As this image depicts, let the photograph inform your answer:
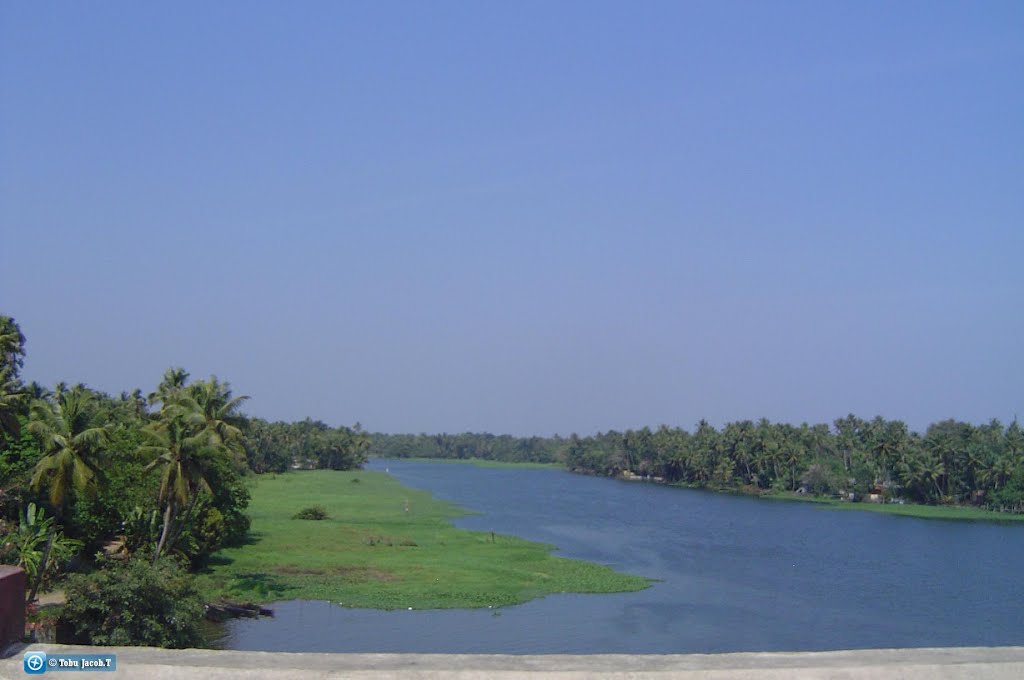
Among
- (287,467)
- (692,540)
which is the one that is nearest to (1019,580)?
(692,540)

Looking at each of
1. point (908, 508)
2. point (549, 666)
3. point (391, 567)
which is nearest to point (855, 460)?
point (908, 508)

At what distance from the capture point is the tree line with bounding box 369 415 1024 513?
368 feet

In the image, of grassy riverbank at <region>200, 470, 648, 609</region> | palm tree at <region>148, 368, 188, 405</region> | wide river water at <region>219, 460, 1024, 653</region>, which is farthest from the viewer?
palm tree at <region>148, 368, 188, 405</region>

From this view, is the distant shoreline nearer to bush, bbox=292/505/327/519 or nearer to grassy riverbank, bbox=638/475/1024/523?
grassy riverbank, bbox=638/475/1024/523

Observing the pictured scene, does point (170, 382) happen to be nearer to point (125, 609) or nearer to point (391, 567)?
point (391, 567)

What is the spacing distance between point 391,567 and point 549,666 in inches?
1857

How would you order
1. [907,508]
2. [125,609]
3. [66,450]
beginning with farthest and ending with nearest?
[907,508] < [66,450] < [125,609]

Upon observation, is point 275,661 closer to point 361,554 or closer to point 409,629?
point 409,629

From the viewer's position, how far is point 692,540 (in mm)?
72125

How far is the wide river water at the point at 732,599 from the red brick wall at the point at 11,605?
28.2m

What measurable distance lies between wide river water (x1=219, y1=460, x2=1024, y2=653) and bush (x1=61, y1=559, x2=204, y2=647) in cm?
1077

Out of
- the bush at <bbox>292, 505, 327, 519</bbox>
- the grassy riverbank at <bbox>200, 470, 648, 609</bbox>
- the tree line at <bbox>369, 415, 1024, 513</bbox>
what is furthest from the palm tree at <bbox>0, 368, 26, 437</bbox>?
the tree line at <bbox>369, 415, 1024, 513</bbox>

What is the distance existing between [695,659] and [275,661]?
3.07 meters

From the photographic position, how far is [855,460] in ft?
430
